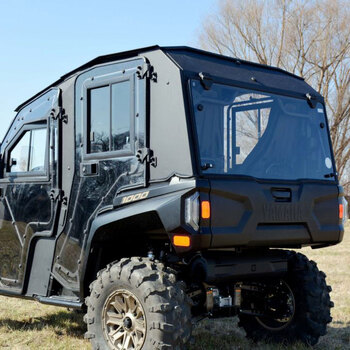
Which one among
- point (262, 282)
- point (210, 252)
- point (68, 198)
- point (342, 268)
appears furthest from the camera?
point (342, 268)

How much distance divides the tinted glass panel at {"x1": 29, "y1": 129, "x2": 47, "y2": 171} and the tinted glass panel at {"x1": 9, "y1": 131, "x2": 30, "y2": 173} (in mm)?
89

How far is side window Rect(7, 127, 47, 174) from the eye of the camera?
18.1ft

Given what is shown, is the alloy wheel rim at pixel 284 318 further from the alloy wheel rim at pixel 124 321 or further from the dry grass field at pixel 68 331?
the alloy wheel rim at pixel 124 321

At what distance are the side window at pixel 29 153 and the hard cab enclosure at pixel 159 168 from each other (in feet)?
0.05

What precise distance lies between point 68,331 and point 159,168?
99.7 inches

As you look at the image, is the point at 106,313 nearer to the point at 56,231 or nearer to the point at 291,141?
the point at 56,231

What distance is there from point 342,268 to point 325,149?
640cm

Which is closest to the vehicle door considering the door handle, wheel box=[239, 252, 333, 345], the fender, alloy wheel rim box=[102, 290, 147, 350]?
the fender

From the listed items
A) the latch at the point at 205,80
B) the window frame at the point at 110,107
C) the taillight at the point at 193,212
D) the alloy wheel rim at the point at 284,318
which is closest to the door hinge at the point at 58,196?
the window frame at the point at 110,107

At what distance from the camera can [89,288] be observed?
486 cm

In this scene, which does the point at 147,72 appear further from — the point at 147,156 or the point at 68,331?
the point at 68,331

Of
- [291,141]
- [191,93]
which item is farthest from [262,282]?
[191,93]

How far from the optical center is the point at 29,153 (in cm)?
571

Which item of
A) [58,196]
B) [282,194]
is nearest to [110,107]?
[58,196]
